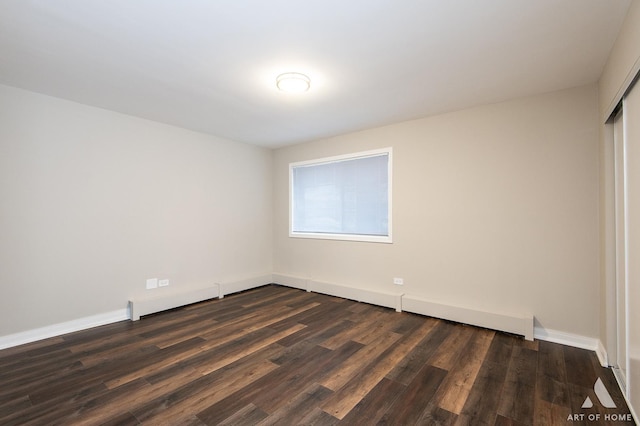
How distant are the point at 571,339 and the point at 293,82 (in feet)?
12.4

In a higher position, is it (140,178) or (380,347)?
(140,178)

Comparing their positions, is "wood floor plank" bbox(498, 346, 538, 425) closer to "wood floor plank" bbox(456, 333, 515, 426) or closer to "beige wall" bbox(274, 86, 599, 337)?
"wood floor plank" bbox(456, 333, 515, 426)

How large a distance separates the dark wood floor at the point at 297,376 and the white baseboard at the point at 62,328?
0.41 ft

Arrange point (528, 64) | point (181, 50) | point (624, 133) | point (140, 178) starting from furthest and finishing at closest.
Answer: point (140, 178) → point (528, 64) → point (181, 50) → point (624, 133)

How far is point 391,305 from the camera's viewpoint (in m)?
4.06

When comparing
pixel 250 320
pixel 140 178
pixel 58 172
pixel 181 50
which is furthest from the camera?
pixel 140 178

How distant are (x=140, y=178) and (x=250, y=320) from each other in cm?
242

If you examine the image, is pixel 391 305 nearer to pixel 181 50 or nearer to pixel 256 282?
pixel 256 282

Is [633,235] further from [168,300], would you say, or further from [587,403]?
[168,300]

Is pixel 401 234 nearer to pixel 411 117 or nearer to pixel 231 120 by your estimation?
pixel 411 117

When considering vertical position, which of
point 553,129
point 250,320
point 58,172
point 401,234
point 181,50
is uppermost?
point 181,50

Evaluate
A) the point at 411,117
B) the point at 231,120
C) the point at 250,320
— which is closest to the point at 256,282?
the point at 250,320

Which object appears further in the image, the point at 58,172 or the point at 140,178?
the point at 140,178

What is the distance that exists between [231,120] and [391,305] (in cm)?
343
